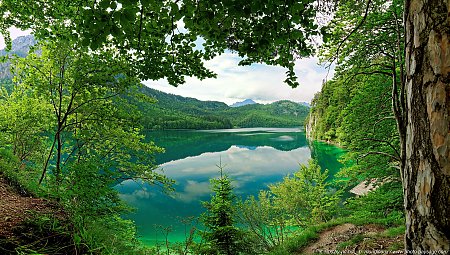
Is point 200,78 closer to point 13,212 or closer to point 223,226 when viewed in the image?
point 13,212

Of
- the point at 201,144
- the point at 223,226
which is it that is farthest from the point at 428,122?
the point at 201,144

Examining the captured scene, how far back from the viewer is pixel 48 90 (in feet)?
27.0

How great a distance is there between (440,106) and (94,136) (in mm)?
9190

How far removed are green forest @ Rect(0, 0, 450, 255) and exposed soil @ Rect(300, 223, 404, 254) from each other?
0.27 ft

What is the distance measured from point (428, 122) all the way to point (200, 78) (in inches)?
124

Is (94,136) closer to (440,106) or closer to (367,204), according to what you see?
(440,106)

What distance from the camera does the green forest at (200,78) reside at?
4.59 feet

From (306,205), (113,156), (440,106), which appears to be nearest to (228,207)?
(113,156)

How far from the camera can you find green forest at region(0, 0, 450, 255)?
1399mm

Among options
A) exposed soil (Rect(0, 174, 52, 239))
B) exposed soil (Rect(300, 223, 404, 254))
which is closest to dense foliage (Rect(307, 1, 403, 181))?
exposed soil (Rect(300, 223, 404, 254))

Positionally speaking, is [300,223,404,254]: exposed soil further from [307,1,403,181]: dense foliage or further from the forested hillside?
[307,1,403,181]: dense foliage

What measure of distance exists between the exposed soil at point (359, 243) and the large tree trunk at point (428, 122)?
4335 millimetres

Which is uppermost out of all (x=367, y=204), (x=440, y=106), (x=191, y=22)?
(x=191, y=22)

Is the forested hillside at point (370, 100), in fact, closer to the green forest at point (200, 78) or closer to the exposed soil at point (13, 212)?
the green forest at point (200, 78)
